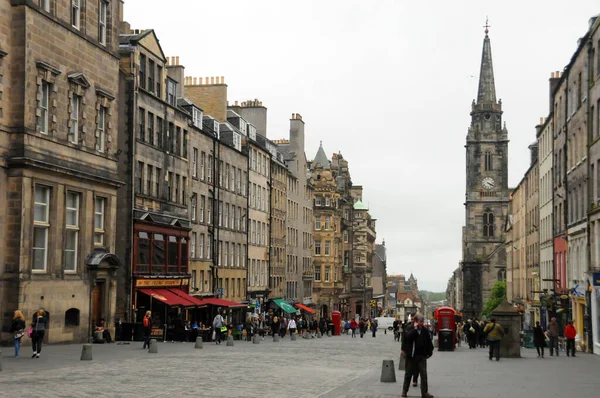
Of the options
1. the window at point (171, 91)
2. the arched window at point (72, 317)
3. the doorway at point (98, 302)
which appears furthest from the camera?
the window at point (171, 91)

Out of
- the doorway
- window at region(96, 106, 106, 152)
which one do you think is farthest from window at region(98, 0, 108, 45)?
the doorway

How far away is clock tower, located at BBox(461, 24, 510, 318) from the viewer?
131 m

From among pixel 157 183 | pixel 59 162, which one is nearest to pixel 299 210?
pixel 157 183

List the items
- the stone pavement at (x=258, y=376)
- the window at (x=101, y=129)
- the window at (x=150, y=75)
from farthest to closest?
the window at (x=150, y=75) < the window at (x=101, y=129) < the stone pavement at (x=258, y=376)

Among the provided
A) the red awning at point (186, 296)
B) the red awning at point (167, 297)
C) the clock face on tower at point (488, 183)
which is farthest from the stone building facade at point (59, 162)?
the clock face on tower at point (488, 183)

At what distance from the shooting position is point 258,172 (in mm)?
73375

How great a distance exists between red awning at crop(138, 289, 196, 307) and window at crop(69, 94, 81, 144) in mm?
11781

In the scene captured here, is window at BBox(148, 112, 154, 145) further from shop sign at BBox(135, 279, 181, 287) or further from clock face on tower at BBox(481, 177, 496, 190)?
clock face on tower at BBox(481, 177, 496, 190)

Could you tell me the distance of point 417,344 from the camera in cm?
1791

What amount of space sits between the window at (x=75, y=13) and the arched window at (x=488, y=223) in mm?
105415

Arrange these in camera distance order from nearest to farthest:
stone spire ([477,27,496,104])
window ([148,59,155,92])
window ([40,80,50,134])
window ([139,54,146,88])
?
window ([40,80,50,134]) → window ([139,54,146,88]) → window ([148,59,155,92]) → stone spire ([477,27,496,104])

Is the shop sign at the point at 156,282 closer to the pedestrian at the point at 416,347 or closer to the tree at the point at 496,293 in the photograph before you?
the pedestrian at the point at 416,347

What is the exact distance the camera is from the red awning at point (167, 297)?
145 ft

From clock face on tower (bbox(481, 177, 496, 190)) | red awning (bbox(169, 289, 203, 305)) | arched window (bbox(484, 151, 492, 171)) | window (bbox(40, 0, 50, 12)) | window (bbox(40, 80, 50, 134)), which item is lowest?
red awning (bbox(169, 289, 203, 305))
